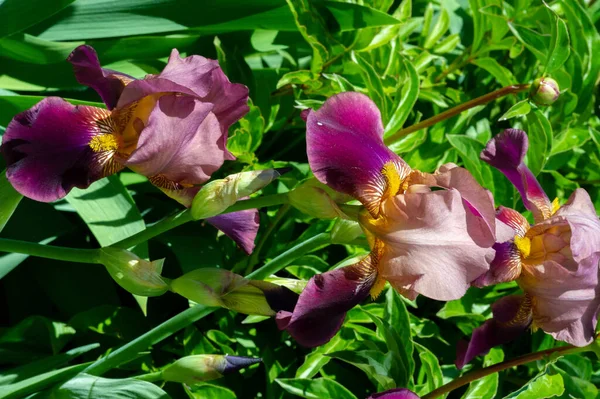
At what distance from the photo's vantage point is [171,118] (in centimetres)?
69

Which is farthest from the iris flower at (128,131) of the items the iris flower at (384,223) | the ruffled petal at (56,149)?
the iris flower at (384,223)

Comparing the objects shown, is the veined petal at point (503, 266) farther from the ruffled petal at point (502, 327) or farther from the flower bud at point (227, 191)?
the flower bud at point (227, 191)

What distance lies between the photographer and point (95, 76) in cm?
75

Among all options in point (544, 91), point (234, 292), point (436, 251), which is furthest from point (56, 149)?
point (544, 91)

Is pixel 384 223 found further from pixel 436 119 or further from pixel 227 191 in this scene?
pixel 436 119

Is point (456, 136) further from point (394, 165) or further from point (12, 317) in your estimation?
point (12, 317)

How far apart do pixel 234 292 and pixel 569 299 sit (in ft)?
1.20

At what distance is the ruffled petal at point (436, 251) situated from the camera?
0.69 m

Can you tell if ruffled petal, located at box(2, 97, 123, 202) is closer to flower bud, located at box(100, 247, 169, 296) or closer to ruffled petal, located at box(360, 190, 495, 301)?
flower bud, located at box(100, 247, 169, 296)

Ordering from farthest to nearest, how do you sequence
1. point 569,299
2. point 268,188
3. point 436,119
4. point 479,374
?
point 268,188
point 436,119
point 479,374
point 569,299

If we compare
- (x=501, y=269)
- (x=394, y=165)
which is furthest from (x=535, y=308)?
(x=394, y=165)

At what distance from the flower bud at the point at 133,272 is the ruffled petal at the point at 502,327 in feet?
1.28

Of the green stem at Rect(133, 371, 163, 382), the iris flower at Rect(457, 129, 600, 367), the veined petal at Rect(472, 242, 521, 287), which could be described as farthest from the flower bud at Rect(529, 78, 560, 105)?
the green stem at Rect(133, 371, 163, 382)

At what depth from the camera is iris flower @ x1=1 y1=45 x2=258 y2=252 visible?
2.23 ft
